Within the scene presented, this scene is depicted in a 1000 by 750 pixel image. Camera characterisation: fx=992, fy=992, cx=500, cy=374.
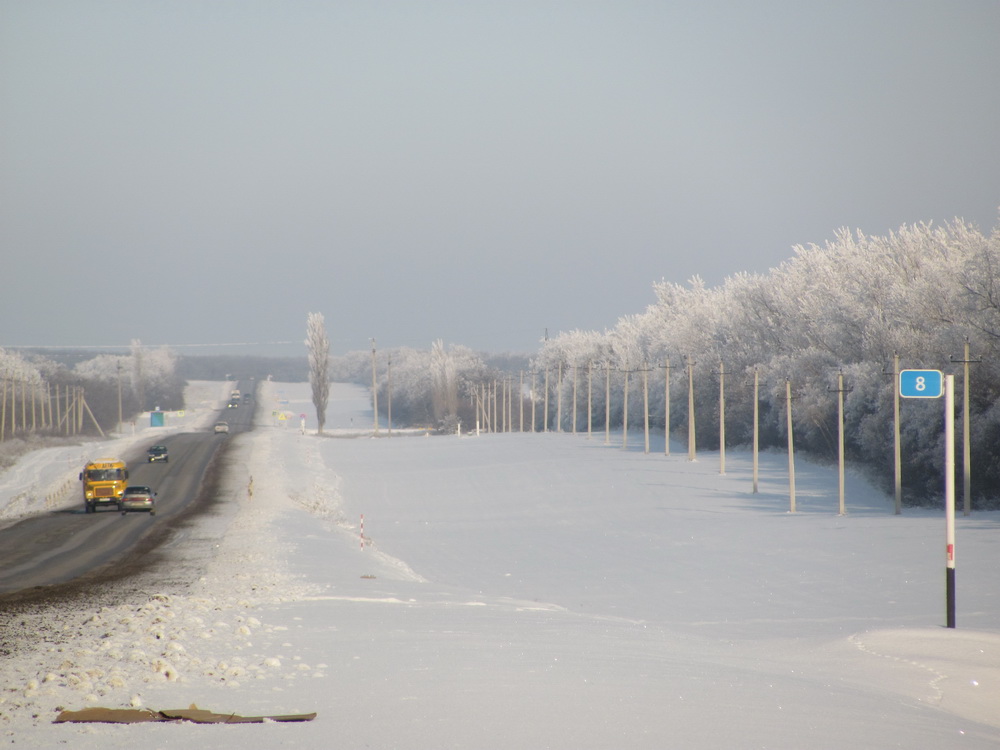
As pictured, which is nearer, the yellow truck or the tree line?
the yellow truck

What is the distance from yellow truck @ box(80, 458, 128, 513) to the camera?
4566 centimetres

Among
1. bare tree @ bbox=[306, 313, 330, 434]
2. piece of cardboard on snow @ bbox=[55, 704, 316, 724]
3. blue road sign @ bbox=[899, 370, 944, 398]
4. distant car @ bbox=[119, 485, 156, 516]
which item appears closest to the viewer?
→ piece of cardboard on snow @ bbox=[55, 704, 316, 724]

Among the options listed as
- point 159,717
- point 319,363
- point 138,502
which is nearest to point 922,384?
point 159,717

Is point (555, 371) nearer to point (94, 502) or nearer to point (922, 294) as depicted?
point (922, 294)

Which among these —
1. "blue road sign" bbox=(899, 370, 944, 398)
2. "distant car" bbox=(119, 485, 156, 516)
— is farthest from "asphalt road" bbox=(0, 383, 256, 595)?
"blue road sign" bbox=(899, 370, 944, 398)

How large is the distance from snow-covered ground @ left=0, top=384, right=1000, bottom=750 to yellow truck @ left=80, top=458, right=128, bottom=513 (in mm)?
Result: 7155

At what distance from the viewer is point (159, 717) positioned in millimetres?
9094

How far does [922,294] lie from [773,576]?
33.5 metres

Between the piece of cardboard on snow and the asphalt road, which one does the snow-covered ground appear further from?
the asphalt road

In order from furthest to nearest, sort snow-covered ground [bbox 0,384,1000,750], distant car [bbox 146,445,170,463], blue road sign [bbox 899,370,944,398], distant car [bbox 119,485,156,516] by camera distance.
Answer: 1. distant car [bbox 146,445,170,463]
2. distant car [bbox 119,485,156,516]
3. blue road sign [bbox 899,370,944,398]
4. snow-covered ground [bbox 0,384,1000,750]

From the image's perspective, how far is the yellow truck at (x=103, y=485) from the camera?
45.7 metres

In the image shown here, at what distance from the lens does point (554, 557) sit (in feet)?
118

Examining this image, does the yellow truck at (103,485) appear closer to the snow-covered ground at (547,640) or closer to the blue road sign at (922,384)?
the snow-covered ground at (547,640)

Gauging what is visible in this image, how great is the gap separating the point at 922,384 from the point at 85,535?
30242 mm
